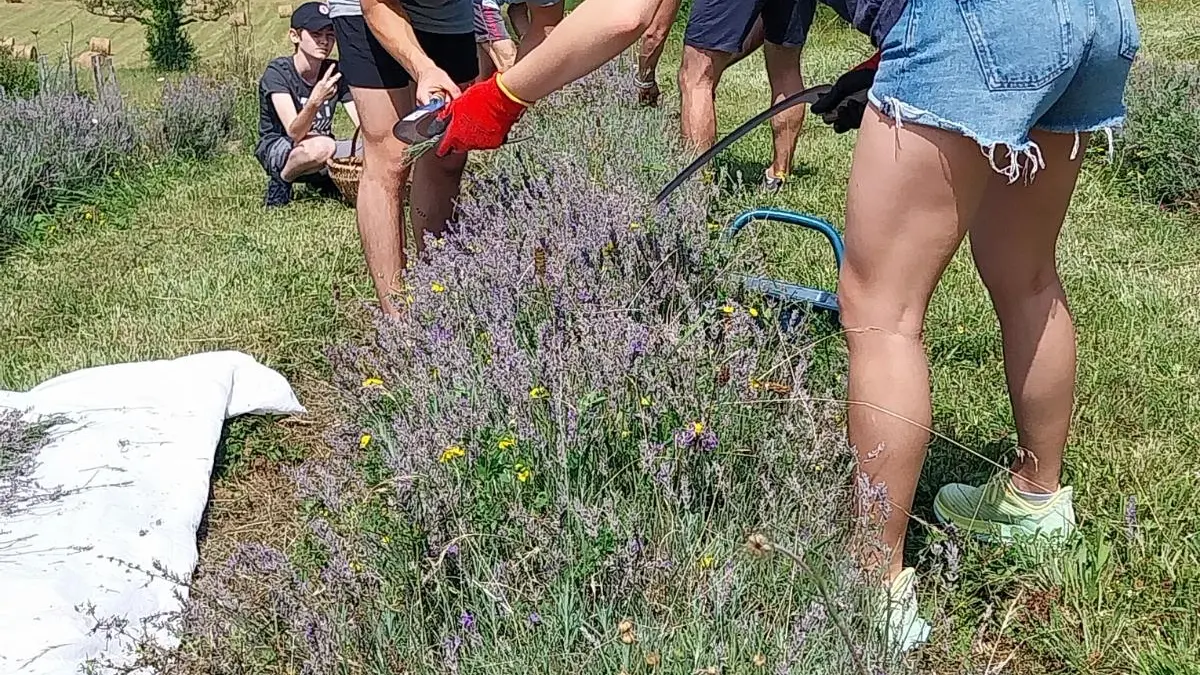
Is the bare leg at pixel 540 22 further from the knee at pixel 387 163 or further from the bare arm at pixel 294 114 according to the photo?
the bare arm at pixel 294 114

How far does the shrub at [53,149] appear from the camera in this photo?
5266 millimetres

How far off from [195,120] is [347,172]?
2283 mm

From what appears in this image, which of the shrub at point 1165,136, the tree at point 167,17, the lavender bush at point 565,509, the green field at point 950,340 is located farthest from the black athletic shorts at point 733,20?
the tree at point 167,17

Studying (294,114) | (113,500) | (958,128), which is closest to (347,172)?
(294,114)

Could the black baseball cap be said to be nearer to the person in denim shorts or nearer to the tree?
the person in denim shorts

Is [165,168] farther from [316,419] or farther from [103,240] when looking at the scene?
[316,419]

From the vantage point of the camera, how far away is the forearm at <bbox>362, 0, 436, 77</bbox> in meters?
2.69

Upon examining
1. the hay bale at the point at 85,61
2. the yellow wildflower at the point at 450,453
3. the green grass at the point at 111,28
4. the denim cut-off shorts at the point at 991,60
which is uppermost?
the denim cut-off shorts at the point at 991,60

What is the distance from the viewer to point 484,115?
2.11 meters

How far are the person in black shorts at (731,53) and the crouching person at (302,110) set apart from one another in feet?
5.44

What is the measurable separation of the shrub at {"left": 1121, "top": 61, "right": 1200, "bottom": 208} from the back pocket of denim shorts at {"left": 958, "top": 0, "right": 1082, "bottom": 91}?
11.1 feet

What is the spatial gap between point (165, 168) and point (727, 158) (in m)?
3.21

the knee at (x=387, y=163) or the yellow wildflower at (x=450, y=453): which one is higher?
the yellow wildflower at (x=450, y=453)

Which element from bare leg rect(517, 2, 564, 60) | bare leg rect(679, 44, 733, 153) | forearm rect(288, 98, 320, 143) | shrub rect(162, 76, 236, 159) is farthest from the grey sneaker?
shrub rect(162, 76, 236, 159)
